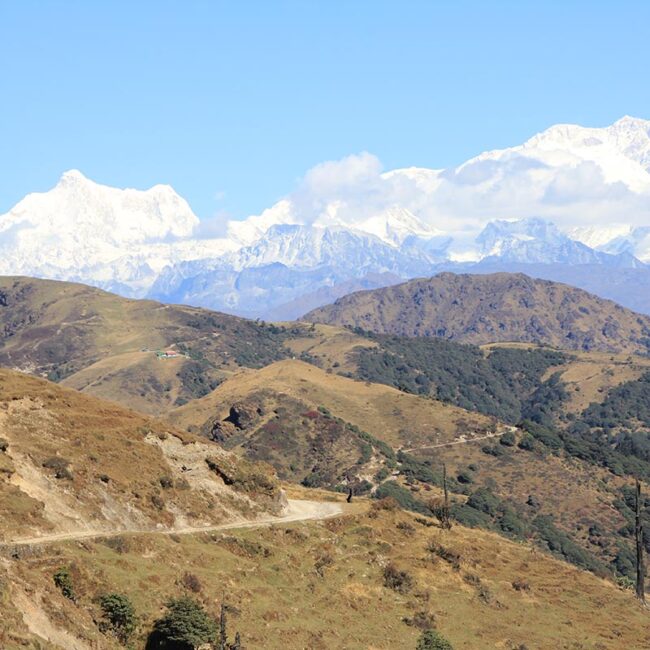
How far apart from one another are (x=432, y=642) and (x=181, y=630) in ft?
47.1

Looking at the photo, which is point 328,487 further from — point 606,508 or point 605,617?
point 605,617

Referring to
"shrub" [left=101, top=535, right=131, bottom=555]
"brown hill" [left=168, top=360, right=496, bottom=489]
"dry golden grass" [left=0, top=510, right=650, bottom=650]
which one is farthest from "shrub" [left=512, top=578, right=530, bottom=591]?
"brown hill" [left=168, top=360, right=496, bottom=489]

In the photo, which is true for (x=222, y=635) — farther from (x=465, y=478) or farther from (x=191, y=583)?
(x=465, y=478)

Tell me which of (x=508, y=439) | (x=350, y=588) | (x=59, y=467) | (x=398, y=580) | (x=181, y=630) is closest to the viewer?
(x=181, y=630)

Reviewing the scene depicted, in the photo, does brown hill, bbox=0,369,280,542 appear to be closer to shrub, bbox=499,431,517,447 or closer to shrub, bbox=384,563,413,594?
shrub, bbox=384,563,413,594

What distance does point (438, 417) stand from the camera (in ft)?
635

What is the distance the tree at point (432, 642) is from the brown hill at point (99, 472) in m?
19.6

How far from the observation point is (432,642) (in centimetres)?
5578

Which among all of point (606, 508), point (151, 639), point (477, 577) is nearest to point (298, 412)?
point (606, 508)

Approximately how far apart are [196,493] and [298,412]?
111m

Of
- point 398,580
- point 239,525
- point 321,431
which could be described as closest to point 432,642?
point 398,580

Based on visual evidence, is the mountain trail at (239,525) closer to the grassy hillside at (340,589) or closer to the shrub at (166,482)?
the grassy hillside at (340,589)

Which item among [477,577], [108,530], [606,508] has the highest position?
[108,530]

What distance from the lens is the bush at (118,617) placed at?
49750mm
